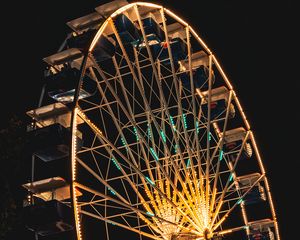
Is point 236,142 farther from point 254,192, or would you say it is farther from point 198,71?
point 198,71

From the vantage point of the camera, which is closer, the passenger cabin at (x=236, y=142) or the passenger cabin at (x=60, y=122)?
the passenger cabin at (x=60, y=122)

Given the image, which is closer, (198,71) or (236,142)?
(198,71)

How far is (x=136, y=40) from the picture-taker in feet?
55.8

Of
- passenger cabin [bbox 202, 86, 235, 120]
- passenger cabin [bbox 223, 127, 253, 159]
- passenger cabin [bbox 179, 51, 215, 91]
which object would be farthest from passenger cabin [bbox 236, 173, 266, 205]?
passenger cabin [bbox 179, 51, 215, 91]

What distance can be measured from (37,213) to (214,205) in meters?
4.96

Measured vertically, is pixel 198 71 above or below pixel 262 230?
above

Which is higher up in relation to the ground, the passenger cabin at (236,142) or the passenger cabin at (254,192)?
the passenger cabin at (236,142)

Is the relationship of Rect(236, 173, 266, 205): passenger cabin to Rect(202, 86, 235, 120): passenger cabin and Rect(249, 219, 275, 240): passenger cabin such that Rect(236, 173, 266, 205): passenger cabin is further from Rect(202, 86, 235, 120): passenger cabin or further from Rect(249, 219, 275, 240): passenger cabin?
Rect(202, 86, 235, 120): passenger cabin

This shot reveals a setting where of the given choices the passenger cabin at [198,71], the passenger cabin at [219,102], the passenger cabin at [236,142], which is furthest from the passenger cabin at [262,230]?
the passenger cabin at [198,71]

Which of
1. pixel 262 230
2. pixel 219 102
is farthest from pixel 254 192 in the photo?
pixel 219 102

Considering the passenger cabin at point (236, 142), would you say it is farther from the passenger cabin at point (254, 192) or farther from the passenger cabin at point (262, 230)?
the passenger cabin at point (262, 230)

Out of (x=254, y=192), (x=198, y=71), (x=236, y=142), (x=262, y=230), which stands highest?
(x=198, y=71)

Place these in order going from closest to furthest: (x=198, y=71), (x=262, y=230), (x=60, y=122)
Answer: (x=60, y=122) < (x=198, y=71) < (x=262, y=230)

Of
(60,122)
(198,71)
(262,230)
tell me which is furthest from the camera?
(262,230)
